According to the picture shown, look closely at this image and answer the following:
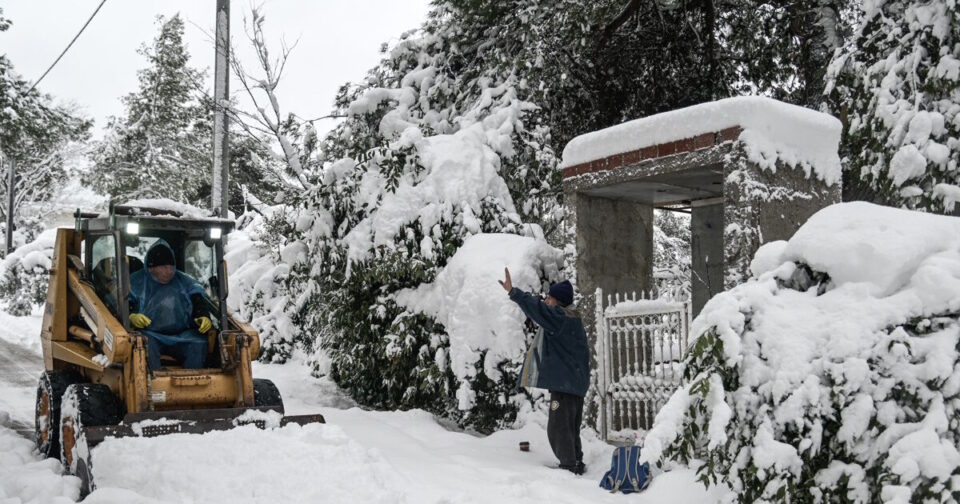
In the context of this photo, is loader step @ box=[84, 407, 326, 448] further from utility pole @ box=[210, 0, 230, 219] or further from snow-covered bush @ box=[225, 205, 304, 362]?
utility pole @ box=[210, 0, 230, 219]

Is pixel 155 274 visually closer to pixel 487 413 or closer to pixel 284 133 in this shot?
pixel 487 413

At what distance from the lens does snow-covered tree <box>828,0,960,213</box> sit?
8.66m

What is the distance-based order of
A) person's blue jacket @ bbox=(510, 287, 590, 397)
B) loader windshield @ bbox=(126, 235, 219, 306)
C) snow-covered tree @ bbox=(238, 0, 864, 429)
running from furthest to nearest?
snow-covered tree @ bbox=(238, 0, 864, 429) → loader windshield @ bbox=(126, 235, 219, 306) → person's blue jacket @ bbox=(510, 287, 590, 397)

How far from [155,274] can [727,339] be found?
4950 mm

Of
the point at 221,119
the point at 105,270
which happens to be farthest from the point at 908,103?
the point at 221,119

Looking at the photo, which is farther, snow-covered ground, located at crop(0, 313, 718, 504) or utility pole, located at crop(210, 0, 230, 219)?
utility pole, located at crop(210, 0, 230, 219)

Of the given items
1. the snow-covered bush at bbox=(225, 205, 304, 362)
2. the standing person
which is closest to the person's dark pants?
the standing person

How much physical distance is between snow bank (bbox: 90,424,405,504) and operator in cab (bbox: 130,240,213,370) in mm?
1334

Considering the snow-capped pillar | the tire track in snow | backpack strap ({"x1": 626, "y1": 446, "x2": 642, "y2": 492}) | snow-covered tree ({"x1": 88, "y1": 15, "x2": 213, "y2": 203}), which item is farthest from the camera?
snow-covered tree ({"x1": 88, "y1": 15, "x2": 213, "y2": 203})

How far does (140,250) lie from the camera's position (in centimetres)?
759

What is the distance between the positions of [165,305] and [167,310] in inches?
1.8

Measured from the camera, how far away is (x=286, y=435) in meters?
6.09

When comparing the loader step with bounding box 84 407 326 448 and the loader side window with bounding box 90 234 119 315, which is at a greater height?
the loader side window with bounding box 90 234 119 315

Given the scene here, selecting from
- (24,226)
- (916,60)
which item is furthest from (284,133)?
(24,226)
